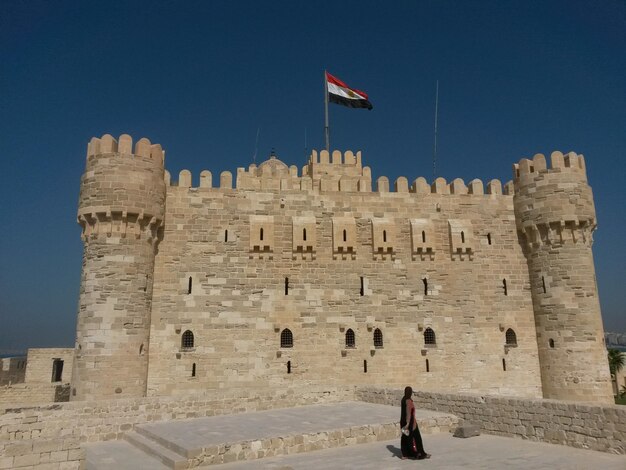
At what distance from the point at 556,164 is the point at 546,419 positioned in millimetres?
12667

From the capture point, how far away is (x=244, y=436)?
28.9 ft

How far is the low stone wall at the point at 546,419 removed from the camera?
7.73 meters

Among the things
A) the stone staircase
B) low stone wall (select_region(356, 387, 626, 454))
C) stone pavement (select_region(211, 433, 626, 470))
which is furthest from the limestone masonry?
stone pavement (select_region(211, 433, 626, 470))

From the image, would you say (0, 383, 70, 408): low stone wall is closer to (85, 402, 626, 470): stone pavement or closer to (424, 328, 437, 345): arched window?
(85, 402, 626, 470): stone pavement

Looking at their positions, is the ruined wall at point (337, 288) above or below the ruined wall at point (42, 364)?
above

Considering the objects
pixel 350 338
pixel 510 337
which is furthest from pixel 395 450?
pixel 510 337

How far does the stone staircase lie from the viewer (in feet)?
26.1

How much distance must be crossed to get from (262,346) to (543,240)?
11.5 m

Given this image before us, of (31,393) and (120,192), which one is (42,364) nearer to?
(31,393)

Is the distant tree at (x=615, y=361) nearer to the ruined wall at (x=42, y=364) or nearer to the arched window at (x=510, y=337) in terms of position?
the arched window at (x=510, y=337)

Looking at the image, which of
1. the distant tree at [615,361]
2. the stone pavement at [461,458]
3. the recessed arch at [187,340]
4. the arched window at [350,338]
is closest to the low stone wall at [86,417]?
the stone pavement at [461,458]

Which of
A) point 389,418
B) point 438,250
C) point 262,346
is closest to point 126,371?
point 262,346

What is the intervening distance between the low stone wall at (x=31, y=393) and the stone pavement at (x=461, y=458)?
15815mm

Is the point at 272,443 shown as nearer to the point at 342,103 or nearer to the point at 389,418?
the point at 389,418
